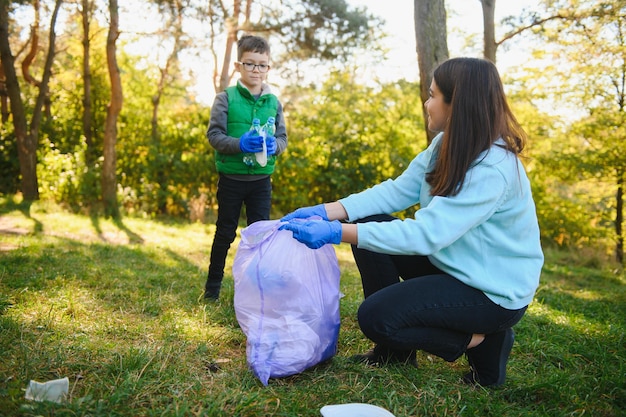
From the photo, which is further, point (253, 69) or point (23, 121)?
point (23, 121)

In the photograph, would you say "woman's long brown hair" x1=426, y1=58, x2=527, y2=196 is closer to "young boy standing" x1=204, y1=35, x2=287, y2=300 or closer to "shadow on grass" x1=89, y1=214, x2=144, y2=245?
"young boy standing" x1=204, y1=35, x2=287, y2=300

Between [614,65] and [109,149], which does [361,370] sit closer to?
[109,149]

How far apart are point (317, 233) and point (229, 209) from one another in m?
1.26

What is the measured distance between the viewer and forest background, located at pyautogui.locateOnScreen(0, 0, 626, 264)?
7.38 m

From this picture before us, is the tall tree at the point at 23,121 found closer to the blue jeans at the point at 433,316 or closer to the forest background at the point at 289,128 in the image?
the forest background at the point at 289,128

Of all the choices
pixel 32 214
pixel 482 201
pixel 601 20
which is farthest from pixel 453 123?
pixel 32 214

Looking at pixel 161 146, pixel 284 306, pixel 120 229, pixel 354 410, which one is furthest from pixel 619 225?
pixel 354 410

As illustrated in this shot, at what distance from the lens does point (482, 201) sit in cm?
171

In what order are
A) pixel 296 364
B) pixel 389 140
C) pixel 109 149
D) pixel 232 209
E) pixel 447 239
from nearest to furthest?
pixel 447 239
pixel 296 364
pixel 232 209
pixel 109 149
pixel 389 140

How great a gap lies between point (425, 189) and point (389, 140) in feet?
24.3

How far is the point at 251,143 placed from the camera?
2652 mm

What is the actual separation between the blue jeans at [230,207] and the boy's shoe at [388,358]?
1.13m

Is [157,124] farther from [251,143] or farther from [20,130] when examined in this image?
[251,143]

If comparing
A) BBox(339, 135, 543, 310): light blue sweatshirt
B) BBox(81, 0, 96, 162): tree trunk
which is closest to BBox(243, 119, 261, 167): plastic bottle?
BBox(339, 135, 543, 310): light blue sweatshirt
